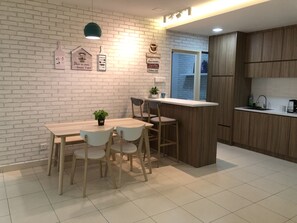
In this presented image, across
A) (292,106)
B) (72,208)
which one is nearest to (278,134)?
(292,106)

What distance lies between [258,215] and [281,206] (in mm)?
406

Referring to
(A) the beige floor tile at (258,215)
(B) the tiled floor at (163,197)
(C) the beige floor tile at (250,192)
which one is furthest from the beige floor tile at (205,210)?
(C) the beige floor tile at (250,192)

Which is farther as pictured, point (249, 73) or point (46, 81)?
point (249, 73)

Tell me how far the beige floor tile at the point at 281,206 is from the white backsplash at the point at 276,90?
8.51ft

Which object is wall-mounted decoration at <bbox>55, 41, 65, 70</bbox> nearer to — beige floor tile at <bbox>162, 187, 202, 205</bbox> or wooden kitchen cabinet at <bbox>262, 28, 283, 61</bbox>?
beige floor tile at <bbox>162, 187, 202, 205</bbox>

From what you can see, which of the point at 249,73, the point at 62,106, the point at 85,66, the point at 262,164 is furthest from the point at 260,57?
the point at 62,106

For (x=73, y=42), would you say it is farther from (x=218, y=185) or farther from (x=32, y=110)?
(x=218, y=185)

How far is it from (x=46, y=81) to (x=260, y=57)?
13.7 ft

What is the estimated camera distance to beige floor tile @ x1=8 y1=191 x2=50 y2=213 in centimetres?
266

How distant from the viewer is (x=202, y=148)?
399 centimetres

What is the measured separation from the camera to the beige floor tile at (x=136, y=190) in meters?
3.00

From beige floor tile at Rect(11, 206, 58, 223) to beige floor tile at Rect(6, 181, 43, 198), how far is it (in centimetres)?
49

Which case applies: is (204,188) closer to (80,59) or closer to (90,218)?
(90,218)

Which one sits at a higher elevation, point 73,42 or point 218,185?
point 73,42
